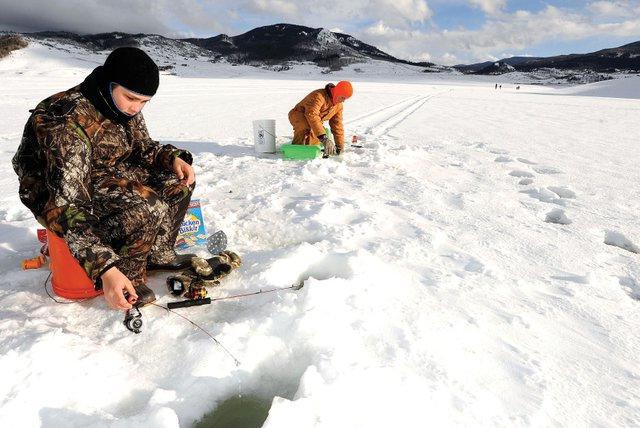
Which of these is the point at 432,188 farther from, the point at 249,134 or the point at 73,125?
Result: the point at 249,134

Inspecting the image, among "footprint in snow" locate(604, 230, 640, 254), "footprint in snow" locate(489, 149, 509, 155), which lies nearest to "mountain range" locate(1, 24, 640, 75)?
"footprint in snow" locate(489, 149, 509, 155)

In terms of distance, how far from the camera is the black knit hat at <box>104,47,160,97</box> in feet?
5.87

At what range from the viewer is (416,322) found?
1919 millimetres

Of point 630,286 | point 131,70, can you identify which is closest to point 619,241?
point 630,286

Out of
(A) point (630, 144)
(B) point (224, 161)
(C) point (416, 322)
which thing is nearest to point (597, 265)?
(C) point (416, 322)

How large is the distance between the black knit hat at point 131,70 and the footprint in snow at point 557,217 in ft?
10.2

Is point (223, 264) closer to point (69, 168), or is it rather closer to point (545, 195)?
point (69, 168)

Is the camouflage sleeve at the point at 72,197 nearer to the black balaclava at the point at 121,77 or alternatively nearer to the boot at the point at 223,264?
the black balaclava at the point at 121,77

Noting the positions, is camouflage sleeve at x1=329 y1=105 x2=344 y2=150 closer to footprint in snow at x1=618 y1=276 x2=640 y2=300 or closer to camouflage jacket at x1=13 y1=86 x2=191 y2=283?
camouflage jacket at x1=13 y1=86 x2=191 y2=283

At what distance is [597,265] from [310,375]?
6.93 feet

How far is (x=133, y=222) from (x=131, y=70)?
0.73m

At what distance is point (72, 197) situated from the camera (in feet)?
5.36

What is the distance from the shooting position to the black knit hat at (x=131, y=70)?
5.87 ft

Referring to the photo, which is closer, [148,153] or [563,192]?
[148,153]
